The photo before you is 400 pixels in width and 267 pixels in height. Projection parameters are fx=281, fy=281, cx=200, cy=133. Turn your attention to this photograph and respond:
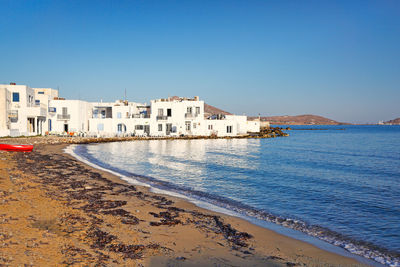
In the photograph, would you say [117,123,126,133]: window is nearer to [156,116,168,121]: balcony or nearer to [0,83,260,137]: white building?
[0,83,260,137]: white building

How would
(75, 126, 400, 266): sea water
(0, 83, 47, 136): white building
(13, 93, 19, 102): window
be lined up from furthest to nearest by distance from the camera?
(13, 93, 19, 102): window
(0, 83, 47, 136): white building
(75, 126, 400, 266): sea water

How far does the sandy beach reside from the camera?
5.69 meters

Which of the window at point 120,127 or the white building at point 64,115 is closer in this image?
the white building at point 64,115

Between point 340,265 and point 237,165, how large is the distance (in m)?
16.0

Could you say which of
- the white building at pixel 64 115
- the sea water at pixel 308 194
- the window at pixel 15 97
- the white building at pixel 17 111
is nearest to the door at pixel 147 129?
the white building at pixel 64 115

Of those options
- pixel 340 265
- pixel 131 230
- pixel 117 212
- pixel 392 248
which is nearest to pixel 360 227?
pixel 392 248

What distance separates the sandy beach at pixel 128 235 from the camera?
5.69 meters

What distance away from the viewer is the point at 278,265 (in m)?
5.79

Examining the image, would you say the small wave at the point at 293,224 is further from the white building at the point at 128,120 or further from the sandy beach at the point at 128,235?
the white building at the point at 128,120

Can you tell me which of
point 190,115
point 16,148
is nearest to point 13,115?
point 16,148

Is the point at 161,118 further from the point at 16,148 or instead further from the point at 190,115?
the point at 16,148

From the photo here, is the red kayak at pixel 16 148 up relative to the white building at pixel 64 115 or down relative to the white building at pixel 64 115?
down

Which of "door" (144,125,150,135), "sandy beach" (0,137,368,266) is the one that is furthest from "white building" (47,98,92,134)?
"sandy beach" (0,137,368,266)

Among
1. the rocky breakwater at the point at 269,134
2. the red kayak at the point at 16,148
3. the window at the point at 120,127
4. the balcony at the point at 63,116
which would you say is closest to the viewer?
the red kayak at the point at 16,148
